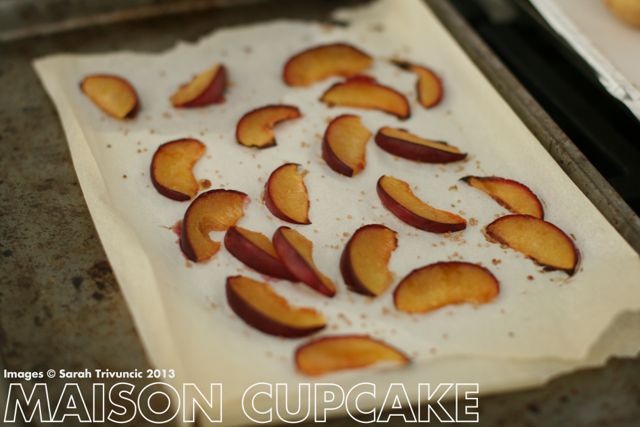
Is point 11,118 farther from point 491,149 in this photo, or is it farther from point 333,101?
point 491,149

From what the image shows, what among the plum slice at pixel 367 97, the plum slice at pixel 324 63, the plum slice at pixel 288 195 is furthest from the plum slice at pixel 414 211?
the plum slice at pixel 324 63

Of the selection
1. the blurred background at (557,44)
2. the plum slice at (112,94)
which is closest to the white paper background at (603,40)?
the blurred background at (557,44)

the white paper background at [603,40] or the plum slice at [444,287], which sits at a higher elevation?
the white paper background at [603,40]

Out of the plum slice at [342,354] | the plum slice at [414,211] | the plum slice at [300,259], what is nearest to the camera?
the plum slice at [342,354]

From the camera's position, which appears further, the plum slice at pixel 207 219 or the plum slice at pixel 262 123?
the plum slice at pixel 262 123

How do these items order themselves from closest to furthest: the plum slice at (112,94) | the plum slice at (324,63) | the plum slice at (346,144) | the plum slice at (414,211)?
the plum slice at (414,211) → the plum slice at (346,144) → the plum slice at (112,94) → the plum slice at (324,63)

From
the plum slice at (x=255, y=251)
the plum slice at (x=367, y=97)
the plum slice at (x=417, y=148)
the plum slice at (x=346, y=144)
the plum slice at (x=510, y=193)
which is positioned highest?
the plum slice at (x=367, y=97)

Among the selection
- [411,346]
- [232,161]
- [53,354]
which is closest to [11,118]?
[232,161]

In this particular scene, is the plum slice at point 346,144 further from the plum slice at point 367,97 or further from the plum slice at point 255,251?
the plum slice at point 255,251

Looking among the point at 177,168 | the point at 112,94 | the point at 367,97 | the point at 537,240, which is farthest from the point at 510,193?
the point at 112,94

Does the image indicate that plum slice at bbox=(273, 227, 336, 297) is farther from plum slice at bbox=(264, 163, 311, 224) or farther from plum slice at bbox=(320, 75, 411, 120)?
plum slice at bbox=(320, 75, 411, 120)
